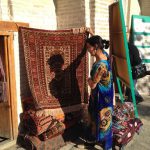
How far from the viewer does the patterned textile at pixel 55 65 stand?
496 centimetres

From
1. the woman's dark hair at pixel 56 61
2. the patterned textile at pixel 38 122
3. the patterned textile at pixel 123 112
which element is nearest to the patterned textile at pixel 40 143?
the patterned textile at pixel 38 122

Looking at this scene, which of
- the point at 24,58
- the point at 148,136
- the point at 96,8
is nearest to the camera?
the point at 24,58

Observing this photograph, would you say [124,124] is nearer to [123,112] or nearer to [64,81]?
[123,112]

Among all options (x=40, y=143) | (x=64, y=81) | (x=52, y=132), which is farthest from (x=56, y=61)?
(x=40, y=143)

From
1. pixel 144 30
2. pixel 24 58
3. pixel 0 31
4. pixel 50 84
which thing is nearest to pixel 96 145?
pixel 50 84

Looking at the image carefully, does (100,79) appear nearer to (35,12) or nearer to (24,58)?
(24,58)

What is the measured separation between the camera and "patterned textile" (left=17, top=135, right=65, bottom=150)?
464 centimetres

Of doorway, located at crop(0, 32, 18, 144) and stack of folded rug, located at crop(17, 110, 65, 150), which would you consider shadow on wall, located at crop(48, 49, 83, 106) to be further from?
doorway, located at crop(0, 32, 18, 144)

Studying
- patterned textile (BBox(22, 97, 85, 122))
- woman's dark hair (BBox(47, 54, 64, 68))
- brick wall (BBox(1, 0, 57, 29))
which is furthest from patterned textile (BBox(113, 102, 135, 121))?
brick wall (BBox(1, 0, 57, 29))

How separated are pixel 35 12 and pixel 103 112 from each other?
2.33 m

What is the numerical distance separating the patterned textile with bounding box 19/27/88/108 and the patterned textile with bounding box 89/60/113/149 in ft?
2.64

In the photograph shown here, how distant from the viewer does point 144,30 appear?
8125 millimetres

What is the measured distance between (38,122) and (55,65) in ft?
3.70

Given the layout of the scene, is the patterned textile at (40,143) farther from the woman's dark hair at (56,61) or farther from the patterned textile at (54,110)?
the woman's dark hair at (56,61)
